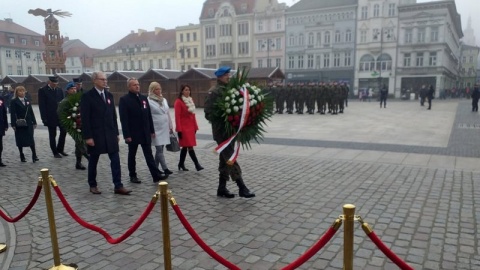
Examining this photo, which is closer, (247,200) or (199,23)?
(247,200)

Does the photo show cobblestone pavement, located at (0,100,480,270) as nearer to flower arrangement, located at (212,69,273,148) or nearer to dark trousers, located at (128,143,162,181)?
dark trousers, located at (128,143,162,181)

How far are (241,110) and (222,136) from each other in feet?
1.90

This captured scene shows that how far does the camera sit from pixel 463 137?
39.7ft

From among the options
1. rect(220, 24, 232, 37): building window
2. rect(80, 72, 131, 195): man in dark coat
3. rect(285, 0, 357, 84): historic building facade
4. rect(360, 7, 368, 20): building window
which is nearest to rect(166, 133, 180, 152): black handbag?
rect(80, 72, 131, 195): man in dark coat

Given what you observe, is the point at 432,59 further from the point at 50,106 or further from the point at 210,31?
the point at 50,106

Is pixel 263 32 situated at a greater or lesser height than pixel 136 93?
greater

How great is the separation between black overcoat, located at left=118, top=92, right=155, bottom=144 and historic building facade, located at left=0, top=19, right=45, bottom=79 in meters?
71.4

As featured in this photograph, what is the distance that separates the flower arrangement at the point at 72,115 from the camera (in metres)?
7.85

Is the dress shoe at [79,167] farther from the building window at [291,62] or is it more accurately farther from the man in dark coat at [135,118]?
the building window at [291,62]

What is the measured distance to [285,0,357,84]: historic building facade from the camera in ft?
175

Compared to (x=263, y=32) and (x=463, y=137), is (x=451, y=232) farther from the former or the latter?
(x=263, y=32)

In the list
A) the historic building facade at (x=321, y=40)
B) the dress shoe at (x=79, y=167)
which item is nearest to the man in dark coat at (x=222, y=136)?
the dress shoe at (x=79, y=167)

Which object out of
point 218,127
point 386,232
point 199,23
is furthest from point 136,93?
point 199,23

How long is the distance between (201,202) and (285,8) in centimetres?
5866
